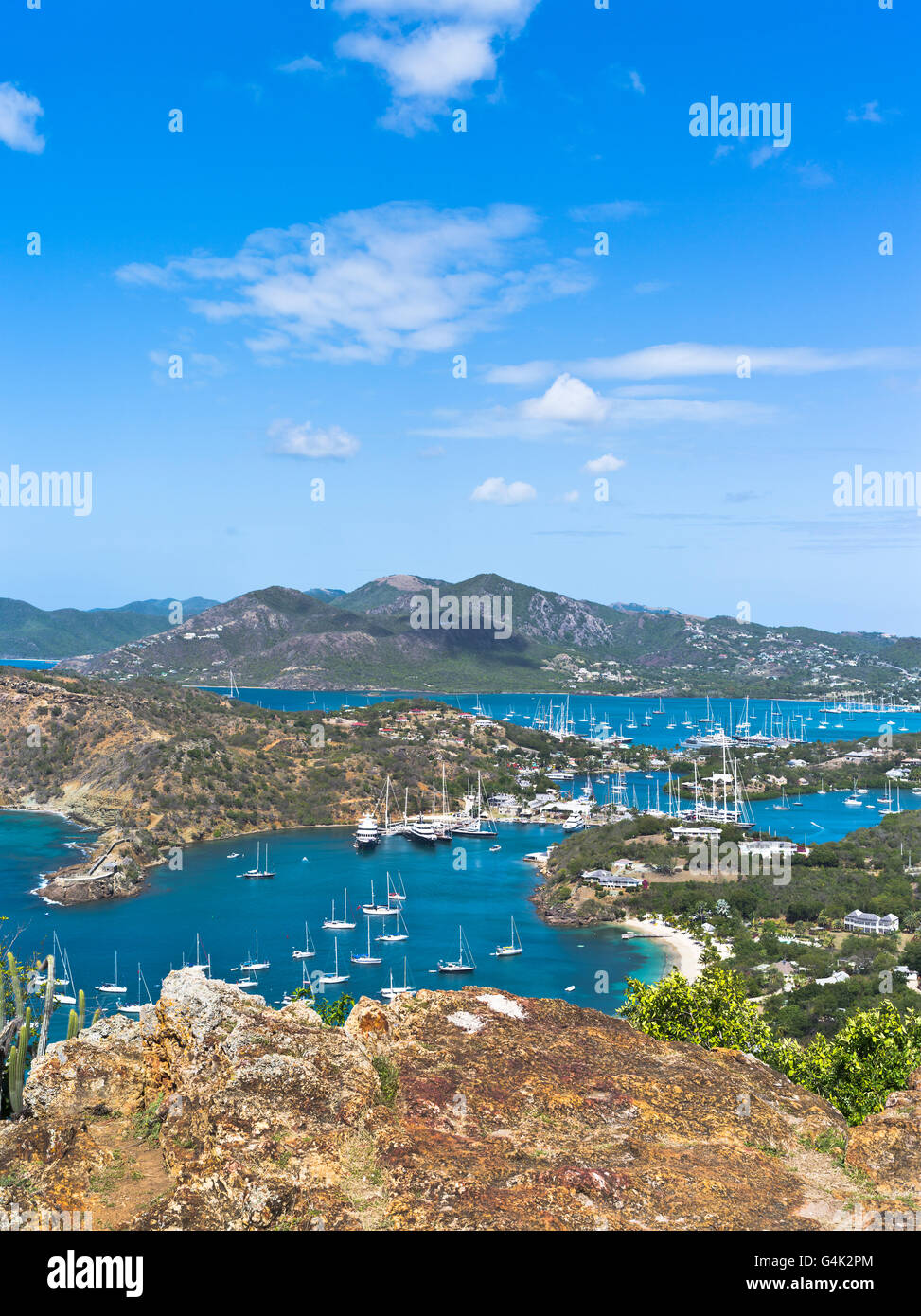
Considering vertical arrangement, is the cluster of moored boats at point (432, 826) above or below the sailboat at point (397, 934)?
above

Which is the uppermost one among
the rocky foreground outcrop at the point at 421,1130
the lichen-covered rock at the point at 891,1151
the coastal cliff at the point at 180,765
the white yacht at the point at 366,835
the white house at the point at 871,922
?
the rocky foreground outcrop at the point at 421,1130

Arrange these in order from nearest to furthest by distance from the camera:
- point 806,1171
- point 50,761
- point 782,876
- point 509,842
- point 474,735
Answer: point 806,1171 → point 782,876 → point 509,842 → point 50,761 → point 474,735

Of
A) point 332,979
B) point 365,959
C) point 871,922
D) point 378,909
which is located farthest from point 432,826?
point 871,922

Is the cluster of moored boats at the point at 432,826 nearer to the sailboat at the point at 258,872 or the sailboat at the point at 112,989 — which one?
the sailboat at the point at 258,872

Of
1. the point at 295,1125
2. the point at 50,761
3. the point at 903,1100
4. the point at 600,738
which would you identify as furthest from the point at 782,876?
the point at 600,738

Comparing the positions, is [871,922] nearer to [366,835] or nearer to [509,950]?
[509,950]

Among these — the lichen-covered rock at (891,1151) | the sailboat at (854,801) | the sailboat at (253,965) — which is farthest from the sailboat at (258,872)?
the sailboat at (854,801)
